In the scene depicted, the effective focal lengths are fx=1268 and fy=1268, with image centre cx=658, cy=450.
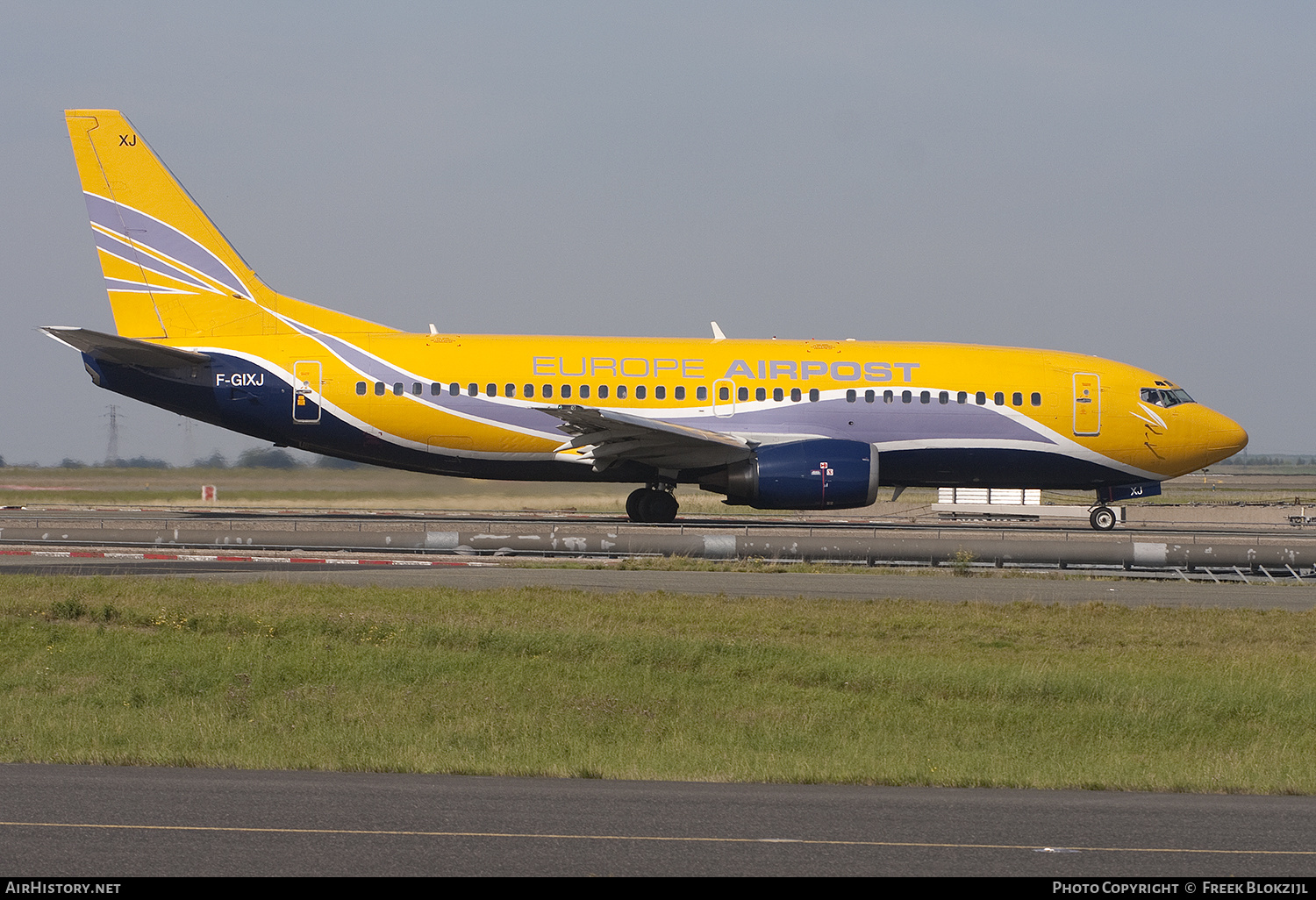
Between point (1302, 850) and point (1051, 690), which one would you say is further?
point (1051, 690)

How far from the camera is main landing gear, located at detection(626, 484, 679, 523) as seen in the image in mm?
31219

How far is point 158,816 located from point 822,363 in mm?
25282

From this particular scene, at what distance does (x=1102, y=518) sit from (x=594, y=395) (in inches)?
548

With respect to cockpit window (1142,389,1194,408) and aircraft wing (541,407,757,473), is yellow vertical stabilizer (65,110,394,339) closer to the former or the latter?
aircraft wing (541,407,757,473)

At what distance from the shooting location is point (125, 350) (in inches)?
1136

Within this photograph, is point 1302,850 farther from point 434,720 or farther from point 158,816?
point 434,720

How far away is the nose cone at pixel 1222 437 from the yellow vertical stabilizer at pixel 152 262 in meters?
21.3

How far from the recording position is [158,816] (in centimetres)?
738

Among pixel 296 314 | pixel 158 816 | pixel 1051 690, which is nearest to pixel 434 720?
pixel 158 816

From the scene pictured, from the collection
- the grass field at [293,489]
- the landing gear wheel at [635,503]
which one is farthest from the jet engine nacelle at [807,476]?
the grass field at [293,489]

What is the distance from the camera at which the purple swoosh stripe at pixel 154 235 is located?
31062mm

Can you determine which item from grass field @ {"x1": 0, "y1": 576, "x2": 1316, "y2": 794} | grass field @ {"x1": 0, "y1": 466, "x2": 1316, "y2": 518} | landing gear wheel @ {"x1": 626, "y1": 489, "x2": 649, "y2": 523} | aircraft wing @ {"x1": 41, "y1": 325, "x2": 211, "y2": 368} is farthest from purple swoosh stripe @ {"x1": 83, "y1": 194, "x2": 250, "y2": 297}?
grass field @ {"x1": 0, "y1": 576, "x2": 1316, "y2": 794}

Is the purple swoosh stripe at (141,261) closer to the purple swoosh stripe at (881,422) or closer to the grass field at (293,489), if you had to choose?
the grass field at (293,489)
